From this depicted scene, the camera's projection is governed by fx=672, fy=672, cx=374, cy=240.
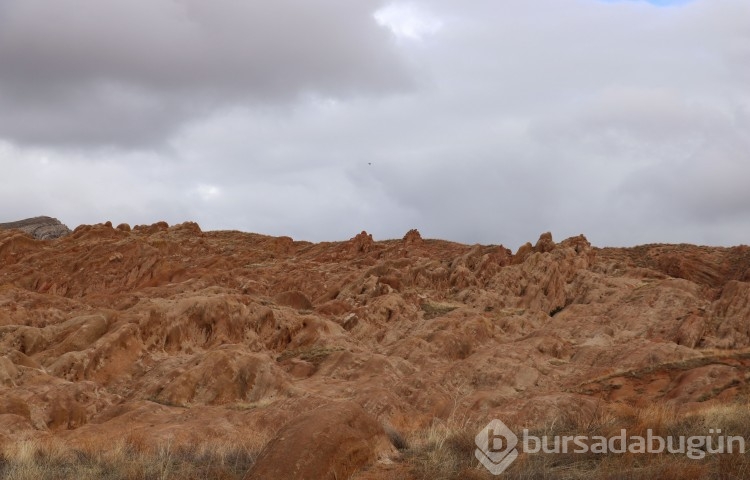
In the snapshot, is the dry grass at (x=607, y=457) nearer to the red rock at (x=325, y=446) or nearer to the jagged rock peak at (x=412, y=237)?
the red rock at (x=325, y=446)

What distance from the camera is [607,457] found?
30.9 feet

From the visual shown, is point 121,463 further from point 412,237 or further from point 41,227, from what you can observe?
point 41,227

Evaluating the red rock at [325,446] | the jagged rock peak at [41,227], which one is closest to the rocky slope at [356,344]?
the red rock at [325,446]

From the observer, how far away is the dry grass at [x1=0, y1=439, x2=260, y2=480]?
9781 mm

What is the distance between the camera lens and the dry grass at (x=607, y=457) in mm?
8516

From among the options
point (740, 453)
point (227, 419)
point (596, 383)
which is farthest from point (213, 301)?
point (740, 453)

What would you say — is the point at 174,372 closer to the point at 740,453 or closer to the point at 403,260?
the point at 740,453


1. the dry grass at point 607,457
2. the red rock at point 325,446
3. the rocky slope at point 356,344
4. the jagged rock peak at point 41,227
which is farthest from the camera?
the jagged rock peak at point 41,227

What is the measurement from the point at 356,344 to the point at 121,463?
90.0 feet

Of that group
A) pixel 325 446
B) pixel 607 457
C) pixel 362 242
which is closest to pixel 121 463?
pixel 325 446

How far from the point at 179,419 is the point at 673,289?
3455cm

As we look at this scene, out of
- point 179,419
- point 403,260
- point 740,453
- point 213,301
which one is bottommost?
point 179,419

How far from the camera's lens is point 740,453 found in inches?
346

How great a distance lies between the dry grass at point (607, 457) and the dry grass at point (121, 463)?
9.23 feet
